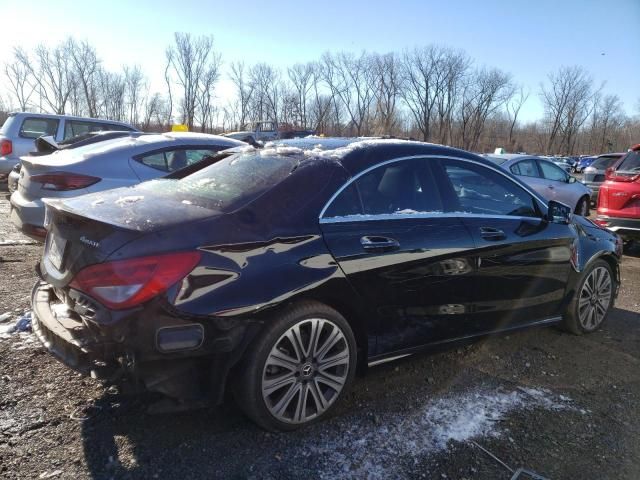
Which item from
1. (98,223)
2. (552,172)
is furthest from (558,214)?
(552,172)

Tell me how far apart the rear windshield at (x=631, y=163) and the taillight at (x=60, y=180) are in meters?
7.57

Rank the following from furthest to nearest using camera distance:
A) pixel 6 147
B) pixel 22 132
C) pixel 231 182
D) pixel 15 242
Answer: pixel 22 132 → pixel 6 147 → pixel 15 242 → pixel 231 182

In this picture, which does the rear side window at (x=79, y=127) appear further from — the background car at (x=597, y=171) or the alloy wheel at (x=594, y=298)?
the background car at (x=597, y=171)

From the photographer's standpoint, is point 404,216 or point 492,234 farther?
point 492,234

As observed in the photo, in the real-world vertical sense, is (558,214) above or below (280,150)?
below

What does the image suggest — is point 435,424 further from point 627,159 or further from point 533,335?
point 627,159

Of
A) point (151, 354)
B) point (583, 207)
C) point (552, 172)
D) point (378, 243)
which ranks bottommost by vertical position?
point (583, 207)

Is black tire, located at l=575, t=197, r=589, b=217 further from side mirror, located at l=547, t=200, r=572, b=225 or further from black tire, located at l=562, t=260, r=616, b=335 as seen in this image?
side mirror, located at l=547, t=200, r=572, b=225

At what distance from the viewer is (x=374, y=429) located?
2.86m

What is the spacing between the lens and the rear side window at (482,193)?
3.53m

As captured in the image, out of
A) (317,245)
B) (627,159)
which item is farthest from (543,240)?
(627,159)

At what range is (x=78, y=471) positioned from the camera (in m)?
2.36

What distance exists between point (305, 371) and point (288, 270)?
0.59 meters

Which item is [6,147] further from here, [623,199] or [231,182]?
[623,199]
